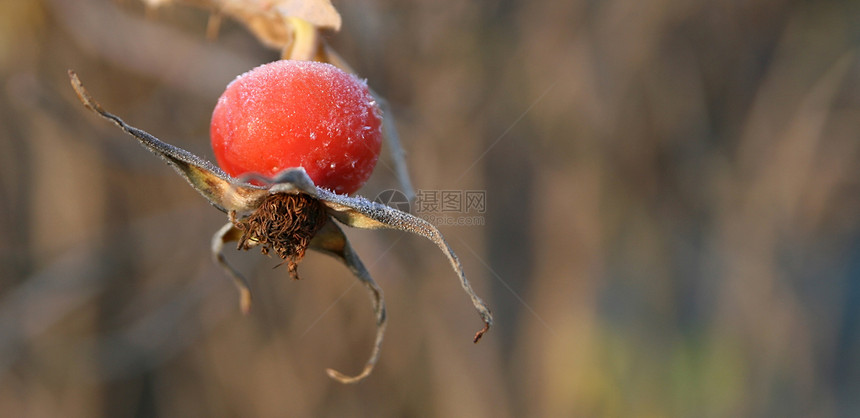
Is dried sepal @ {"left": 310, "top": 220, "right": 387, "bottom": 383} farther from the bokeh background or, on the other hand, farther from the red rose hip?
the bokeh background

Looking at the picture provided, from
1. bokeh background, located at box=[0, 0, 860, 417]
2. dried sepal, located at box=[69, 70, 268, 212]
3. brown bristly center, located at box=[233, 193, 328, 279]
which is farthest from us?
bokeh background, located at box=[0, 0, 860, 417]

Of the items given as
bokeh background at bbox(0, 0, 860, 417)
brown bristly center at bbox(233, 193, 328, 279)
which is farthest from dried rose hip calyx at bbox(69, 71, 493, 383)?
bokeh background at bbox(0, 0, 860, 417)

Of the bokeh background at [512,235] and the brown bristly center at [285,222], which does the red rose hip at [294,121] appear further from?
the bokeh background at [512,235]

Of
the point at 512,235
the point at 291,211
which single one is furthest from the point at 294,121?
the point at 512,235

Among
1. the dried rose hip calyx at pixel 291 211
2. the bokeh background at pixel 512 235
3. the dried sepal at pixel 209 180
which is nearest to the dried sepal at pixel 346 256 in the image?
the dried rose hip calyx at pixel 291 211

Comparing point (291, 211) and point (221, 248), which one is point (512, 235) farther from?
point (291, 211)

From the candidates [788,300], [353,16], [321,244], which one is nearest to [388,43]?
[353,16]
